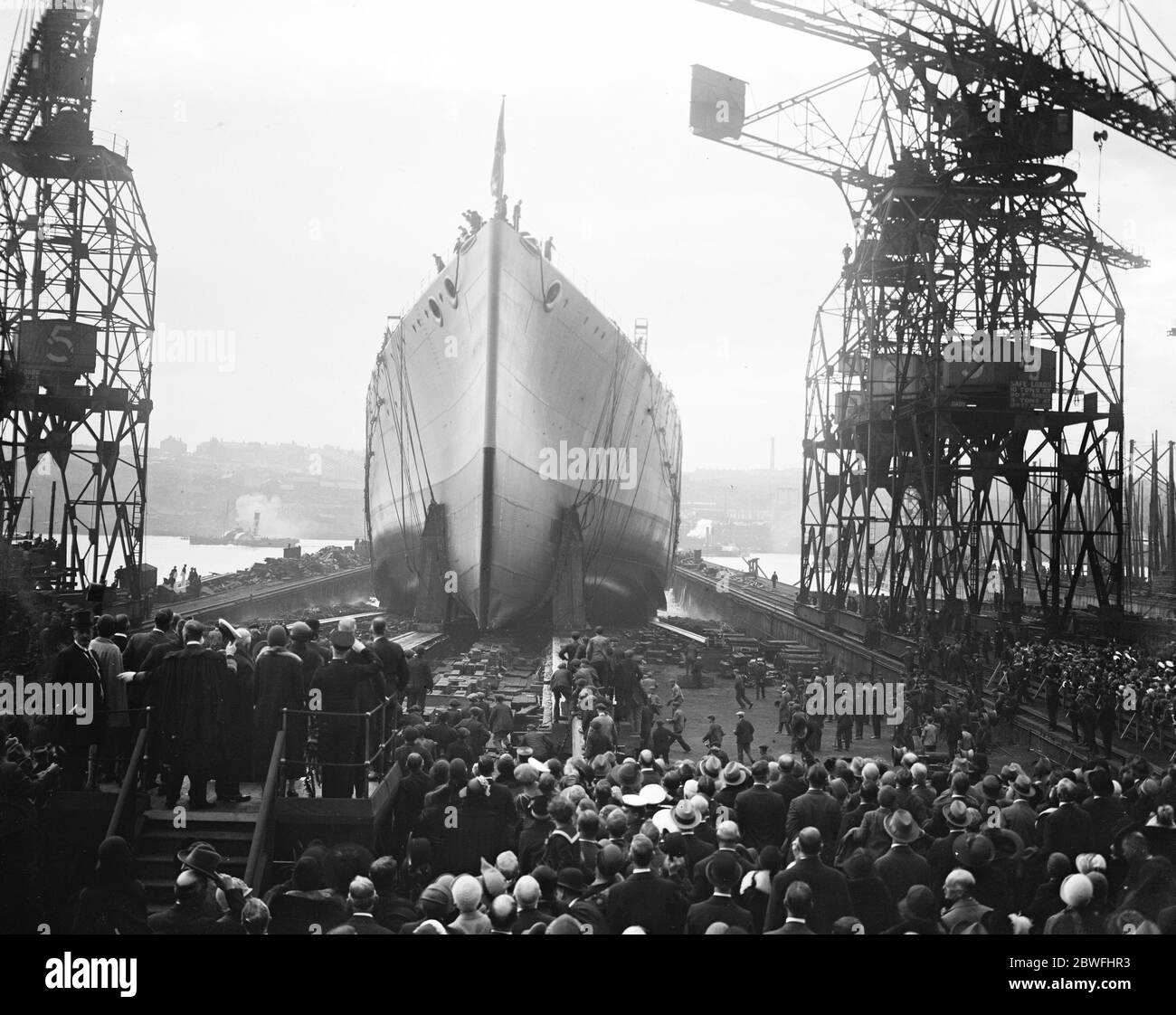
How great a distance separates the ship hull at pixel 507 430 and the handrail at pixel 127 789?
14391 millimetres

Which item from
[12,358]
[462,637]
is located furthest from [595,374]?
[12,358]

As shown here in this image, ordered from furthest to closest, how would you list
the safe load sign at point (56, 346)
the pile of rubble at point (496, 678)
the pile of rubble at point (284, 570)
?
1. the pile of rubble at point (284, 570)
2. the safe load sign at point (56, 346)
3. the pile of rubble at point (496, 678)

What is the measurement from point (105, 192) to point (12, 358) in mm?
5020

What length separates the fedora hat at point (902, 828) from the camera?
5824 millimetres

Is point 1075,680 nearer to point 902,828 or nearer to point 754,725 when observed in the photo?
point 754,725

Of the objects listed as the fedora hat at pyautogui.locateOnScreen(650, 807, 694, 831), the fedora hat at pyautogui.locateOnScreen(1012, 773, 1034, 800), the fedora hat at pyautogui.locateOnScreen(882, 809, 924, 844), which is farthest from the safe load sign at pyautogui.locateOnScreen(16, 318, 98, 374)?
the fedora hat at pyautogui.locateOnScreen(882, 809, 924, 844)

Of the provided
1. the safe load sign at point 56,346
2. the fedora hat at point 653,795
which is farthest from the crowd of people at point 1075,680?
the safe load sign at point 56,346

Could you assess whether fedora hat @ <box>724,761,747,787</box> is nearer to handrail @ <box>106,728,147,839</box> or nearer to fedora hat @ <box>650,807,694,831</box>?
fedora hat @ <box>650,807,694,831</box>

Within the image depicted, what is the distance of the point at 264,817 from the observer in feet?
22.7

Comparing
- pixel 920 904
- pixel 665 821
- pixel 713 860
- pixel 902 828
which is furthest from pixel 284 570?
pixel 920 904

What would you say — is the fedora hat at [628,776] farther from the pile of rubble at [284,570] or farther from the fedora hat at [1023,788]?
the pile of rubble at [284,570]

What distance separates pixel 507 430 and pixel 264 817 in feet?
49.8

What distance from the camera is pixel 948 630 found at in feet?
79.1
